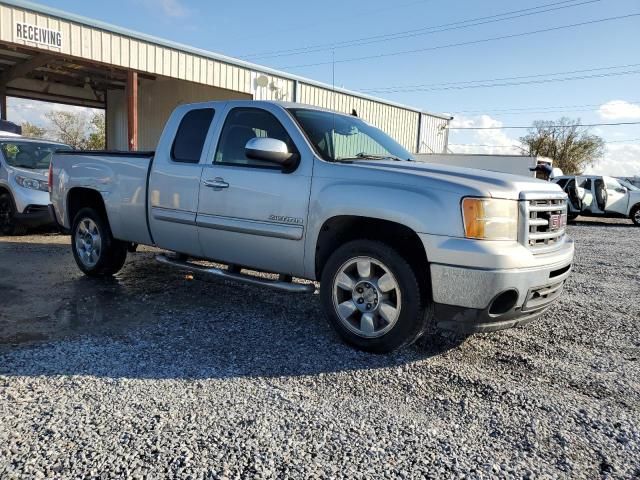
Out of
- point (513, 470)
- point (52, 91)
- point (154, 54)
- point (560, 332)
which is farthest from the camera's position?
point (52, 91)

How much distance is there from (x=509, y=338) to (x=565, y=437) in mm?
1705

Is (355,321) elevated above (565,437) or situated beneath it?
elevated above

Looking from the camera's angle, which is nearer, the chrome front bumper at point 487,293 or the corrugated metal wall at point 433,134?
the chrome front bumper at point 487,293

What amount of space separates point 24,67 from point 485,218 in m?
20.8

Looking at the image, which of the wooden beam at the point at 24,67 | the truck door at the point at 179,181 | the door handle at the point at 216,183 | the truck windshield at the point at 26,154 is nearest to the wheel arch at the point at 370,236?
the door handle at the point at 216,183

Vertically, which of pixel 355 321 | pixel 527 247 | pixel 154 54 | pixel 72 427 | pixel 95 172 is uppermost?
pixel 154 54

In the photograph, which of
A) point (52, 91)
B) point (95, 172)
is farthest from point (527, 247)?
point (52, 91)

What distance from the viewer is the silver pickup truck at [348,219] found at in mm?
3484

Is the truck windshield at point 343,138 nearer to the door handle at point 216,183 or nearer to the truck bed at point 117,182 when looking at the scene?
the door handle at point 216,183

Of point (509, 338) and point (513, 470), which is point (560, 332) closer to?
point (509, 338)

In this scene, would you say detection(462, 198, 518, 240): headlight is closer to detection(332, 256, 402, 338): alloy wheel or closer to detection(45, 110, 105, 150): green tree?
detection(332, 256, 402, 338): alloy wheel

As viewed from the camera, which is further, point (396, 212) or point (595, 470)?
point (396, 212)

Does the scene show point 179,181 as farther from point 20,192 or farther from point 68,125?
point 68,125

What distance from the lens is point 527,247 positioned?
3.61 m
